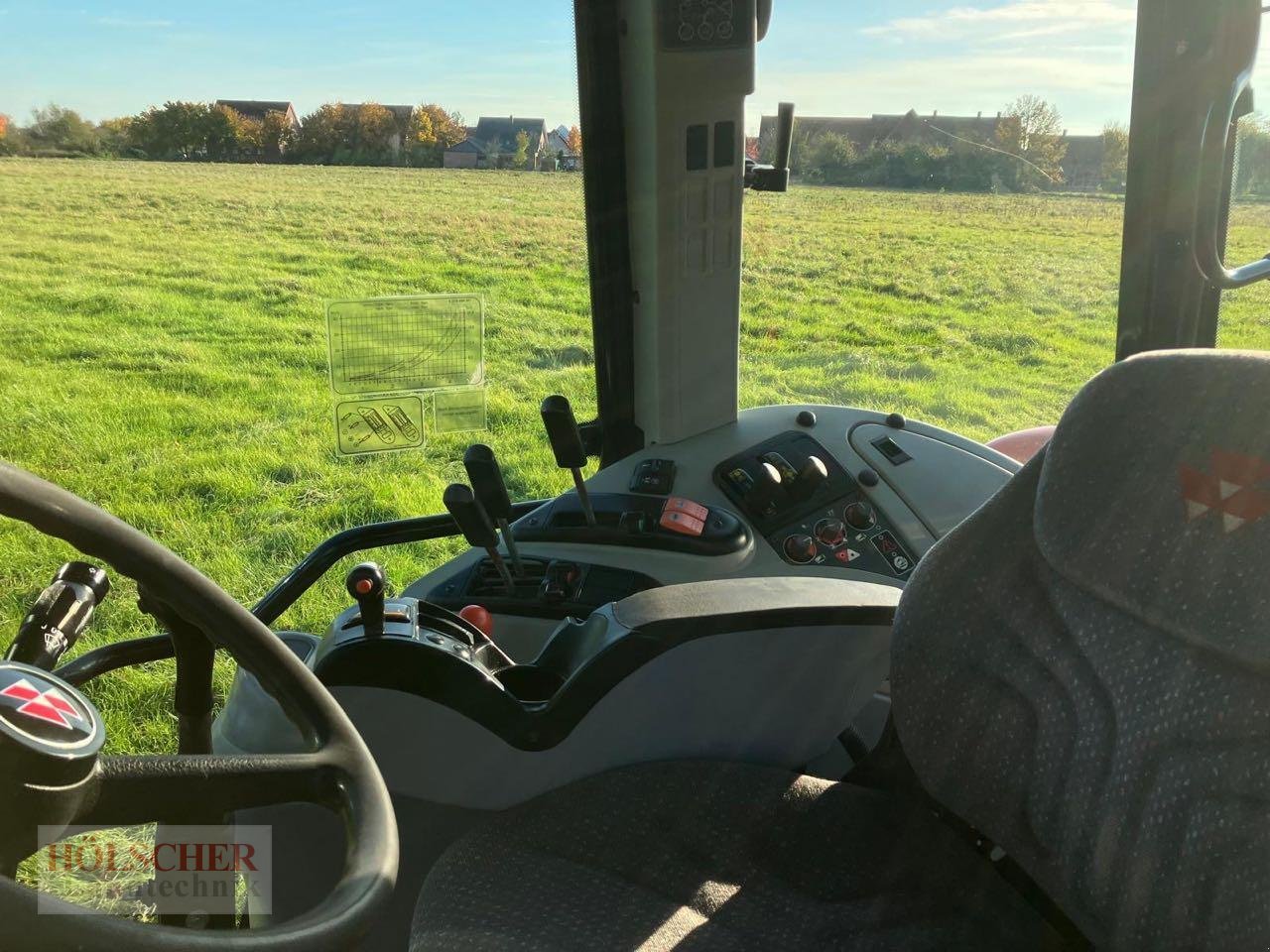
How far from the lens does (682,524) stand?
2061 mm

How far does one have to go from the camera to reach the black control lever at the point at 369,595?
1286mm

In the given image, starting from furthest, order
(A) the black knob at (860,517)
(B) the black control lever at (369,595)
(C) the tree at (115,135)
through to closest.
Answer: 1. (A) the black knob at (860,517)
2. (C) the tree at (115,135)
3. (B) the black control lever at (369,595)

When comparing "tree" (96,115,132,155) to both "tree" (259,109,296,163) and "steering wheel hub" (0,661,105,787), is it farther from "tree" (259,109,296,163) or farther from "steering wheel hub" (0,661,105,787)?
"steering wheel hub" (0,661,105,787)

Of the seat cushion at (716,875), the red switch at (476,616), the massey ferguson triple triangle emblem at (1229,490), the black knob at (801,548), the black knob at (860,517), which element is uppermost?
the massey ferguson triple triangle emblem at (1229,490)

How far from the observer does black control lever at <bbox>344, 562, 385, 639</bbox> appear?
4.22 ft

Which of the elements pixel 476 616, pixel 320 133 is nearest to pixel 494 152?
pixel 320 133

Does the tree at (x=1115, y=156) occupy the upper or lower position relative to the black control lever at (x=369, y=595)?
upper

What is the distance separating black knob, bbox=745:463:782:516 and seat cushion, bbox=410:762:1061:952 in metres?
A: 0.81

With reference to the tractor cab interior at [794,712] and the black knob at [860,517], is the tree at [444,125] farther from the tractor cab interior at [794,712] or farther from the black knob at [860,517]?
the black knob at [860,517]

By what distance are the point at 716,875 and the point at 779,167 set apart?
1303 millimetres

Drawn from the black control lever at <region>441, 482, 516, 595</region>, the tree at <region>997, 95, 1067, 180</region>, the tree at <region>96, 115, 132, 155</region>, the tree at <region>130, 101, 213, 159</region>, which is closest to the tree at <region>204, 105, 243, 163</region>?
the tree at <region>130, 101, 213, 159</region>

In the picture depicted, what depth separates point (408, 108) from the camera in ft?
5.04

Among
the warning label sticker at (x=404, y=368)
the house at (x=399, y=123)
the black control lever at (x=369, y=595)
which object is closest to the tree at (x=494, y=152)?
the house at (x=399, y=123)

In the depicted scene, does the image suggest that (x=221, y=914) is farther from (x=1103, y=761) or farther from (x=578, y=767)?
(x=1103, y=761)
